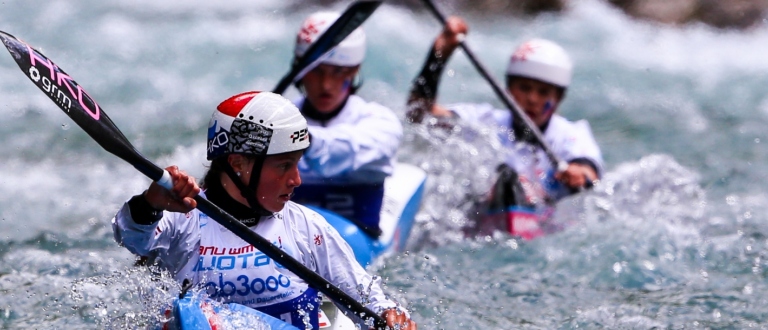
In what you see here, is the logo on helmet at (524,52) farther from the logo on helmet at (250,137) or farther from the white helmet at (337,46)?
the logo on helmet at (250,137)

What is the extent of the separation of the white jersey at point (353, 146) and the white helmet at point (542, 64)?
1671 millimetres

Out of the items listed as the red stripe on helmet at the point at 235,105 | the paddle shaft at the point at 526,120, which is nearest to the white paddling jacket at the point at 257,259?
the red stripe on helmet at the point at 235,105

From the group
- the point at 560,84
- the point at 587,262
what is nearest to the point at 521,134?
the point at 560,84

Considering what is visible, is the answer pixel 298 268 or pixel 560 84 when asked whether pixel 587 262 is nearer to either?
pixel 560 84

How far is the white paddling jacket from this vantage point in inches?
126

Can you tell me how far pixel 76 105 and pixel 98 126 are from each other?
0.28 feet

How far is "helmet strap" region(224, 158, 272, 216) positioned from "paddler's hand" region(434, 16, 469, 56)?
3.66 meters

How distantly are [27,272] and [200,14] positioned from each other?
716 cm

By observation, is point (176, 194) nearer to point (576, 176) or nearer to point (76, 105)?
point (76, 105)

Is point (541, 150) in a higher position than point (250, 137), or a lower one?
lower

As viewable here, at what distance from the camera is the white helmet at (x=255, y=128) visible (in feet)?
10.2

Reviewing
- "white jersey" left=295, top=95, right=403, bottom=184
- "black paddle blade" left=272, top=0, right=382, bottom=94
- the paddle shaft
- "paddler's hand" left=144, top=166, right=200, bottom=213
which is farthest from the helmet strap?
the paddle shaft

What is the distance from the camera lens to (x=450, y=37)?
6656 mm

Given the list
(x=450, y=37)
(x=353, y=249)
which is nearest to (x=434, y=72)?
(x=450, y=37)
